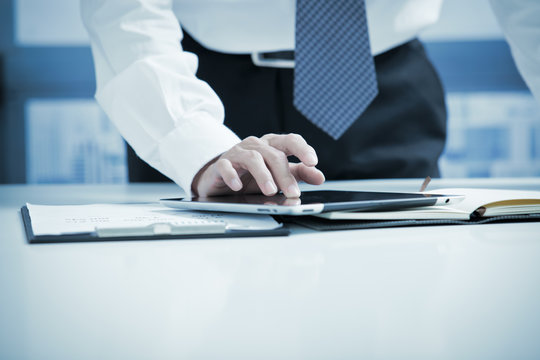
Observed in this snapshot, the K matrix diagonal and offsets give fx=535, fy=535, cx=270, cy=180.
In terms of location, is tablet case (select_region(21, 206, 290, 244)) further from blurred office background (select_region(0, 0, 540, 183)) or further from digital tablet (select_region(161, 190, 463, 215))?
blurred office background (select_region(0, 0, 540, 183))

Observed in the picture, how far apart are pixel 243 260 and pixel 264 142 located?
0.37 metres

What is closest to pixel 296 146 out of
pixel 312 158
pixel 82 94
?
pixel 312 158

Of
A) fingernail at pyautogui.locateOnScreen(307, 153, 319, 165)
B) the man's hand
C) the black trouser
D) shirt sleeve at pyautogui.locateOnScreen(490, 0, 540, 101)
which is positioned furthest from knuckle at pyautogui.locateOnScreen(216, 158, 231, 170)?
shirt sleeve at pyautogui.locateOnScreen(490, 0, 540, 101)

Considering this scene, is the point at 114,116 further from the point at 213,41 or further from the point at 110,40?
the point at 213,41

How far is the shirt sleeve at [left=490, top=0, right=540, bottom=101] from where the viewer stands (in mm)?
1210

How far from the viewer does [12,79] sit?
10.8ft

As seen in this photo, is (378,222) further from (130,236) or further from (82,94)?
(82,94)

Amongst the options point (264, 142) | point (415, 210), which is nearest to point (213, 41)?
point (264, 142)

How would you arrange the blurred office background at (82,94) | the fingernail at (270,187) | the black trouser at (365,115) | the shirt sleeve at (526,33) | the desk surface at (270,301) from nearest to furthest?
1. the desk surface at (270,301)
2. the fingernail at (270,187)
3. the shirt sleeve at (526,33)
4. the black trouser at (365,115)
5. the blurred office background at (82,94)

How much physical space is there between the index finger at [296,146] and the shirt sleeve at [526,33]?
738 mm

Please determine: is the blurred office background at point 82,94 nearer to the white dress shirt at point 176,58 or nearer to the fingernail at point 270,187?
the white dress shirt at point 176,58

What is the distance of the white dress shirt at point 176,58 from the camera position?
0.96 metres

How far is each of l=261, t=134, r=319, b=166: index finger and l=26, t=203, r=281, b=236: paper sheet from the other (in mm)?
117

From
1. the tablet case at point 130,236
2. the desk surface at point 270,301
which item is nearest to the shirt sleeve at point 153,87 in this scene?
the tablet case at point 130,236
